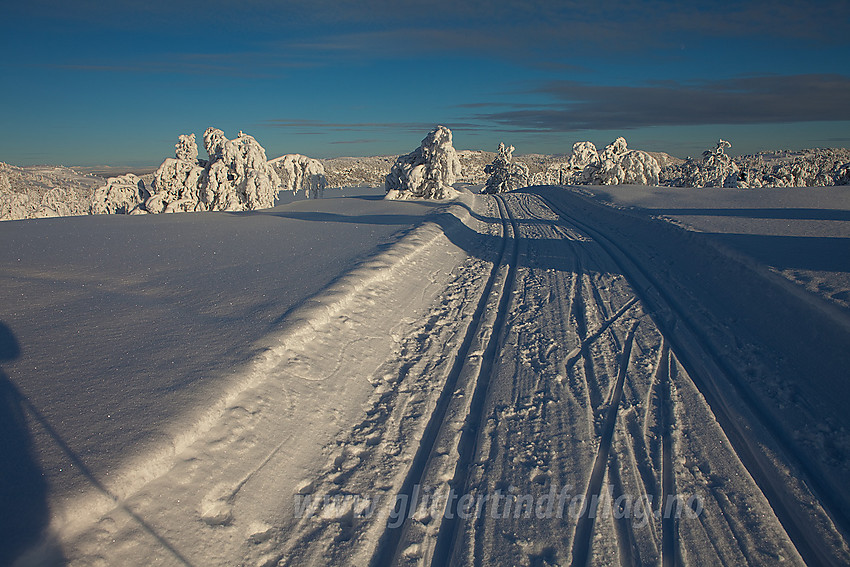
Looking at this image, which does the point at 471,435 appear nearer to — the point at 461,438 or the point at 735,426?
the point at 461,438

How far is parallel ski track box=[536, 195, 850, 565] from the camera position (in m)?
3.02

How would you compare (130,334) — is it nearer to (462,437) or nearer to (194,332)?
(194,332)

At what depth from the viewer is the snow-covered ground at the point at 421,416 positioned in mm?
2990

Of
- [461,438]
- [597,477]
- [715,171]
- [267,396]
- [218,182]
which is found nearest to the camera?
[597,477]

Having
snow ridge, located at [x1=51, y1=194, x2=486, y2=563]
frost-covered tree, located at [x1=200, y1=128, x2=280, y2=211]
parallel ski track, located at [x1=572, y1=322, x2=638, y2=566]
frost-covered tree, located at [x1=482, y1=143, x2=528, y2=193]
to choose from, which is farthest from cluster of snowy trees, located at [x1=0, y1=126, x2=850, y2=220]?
parallel ski track, located at [x1=572, y1=322, x2=638, y2=566]

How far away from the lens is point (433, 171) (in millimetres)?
27969

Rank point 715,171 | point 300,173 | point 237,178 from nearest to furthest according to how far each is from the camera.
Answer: point 237,178 < point 300,173 < point 715,171

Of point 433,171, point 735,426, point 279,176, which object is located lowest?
point 735,426

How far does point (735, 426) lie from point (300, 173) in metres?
29.9

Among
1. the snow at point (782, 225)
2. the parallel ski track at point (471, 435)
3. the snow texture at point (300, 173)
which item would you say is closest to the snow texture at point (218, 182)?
the snow texture at point (300, 173)

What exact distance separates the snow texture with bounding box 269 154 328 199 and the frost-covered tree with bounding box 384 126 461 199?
6.16 meters

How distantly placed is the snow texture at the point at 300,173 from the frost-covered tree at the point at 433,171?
616cm

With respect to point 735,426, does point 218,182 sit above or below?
above

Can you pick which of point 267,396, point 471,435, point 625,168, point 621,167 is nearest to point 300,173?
point 621,167
